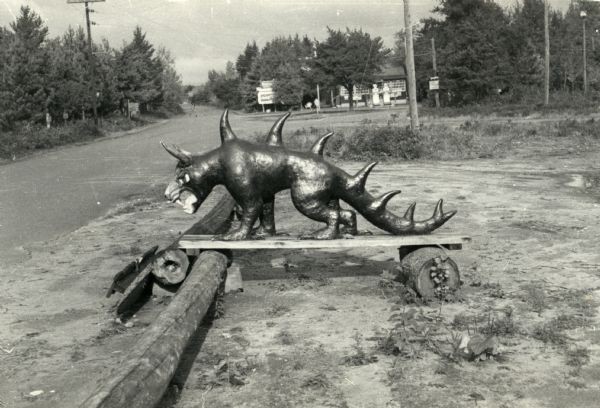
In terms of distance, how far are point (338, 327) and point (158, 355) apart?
1839 millimetres

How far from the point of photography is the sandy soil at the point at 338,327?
405 centimetres

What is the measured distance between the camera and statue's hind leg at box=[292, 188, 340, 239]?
609 centimetres

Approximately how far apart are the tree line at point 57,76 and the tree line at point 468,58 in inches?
713

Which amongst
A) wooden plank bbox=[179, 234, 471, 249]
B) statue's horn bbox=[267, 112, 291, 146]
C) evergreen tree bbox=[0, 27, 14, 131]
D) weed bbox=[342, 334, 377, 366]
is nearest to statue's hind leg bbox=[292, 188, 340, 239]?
wooden plank bbox=[179, 234, 471, 249]

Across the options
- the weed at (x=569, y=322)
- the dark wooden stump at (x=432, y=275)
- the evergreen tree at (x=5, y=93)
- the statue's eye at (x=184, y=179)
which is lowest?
the weed at (x=569, y=322)

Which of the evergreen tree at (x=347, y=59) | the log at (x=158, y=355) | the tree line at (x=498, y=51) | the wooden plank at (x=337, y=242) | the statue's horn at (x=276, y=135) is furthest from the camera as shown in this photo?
the evergreen tree at (x=347, y=59)

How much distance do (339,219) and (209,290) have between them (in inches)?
60.4

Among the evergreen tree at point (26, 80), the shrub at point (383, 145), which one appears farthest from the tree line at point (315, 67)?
the shrub at point (383, 145)

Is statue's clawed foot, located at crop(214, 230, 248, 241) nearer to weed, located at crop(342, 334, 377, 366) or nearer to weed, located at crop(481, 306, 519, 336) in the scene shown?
weed, located at crop(342, 334, 377, 366)

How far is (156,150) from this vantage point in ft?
84.0

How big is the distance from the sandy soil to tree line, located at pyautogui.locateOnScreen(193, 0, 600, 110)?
40173 millimetres

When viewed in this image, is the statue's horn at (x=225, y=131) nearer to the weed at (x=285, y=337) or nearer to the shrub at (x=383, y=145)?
the weed at (x=285, y=337)

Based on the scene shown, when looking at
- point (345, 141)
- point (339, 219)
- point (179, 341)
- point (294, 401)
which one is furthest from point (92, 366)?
point (345, 141)

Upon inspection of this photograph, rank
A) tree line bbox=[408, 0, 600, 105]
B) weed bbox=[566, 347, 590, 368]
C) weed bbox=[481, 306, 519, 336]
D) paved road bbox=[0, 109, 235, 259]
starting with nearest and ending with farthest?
1. weed bbox=[566, 347, 590, 368]
2. weed bbox=[481, 306, 519, 336]
3. paved road bbox=[0, 109, 235, 259]
4. tree line bbox=[408, 0, 600, 105]
